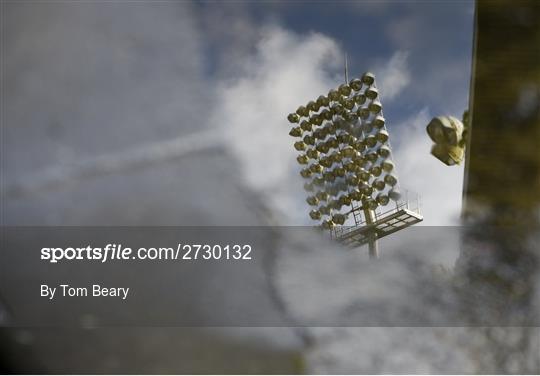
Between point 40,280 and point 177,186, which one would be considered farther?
point 177,186

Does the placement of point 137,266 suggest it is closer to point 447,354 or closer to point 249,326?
point 249,326

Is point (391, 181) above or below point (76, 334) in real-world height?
above

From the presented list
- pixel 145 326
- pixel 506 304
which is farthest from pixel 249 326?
pixel 506 304

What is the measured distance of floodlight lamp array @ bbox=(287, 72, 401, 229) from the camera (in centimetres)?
406

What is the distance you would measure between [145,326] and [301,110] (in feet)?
9.34

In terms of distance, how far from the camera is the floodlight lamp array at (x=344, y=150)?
4.06 metres

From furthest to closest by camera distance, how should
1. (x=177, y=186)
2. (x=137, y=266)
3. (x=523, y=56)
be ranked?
(x=177, y=186) → (x=137, y=266) → (x=523, y=56)

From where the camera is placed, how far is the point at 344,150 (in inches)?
169

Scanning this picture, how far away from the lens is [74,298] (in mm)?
1645

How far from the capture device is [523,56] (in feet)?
4.84

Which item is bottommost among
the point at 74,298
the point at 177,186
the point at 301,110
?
the point at 74,298

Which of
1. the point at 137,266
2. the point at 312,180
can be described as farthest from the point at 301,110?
the point at 137,266

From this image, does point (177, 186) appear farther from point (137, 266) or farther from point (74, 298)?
point (74, 298)

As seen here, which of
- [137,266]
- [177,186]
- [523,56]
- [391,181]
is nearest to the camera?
[523,56]
